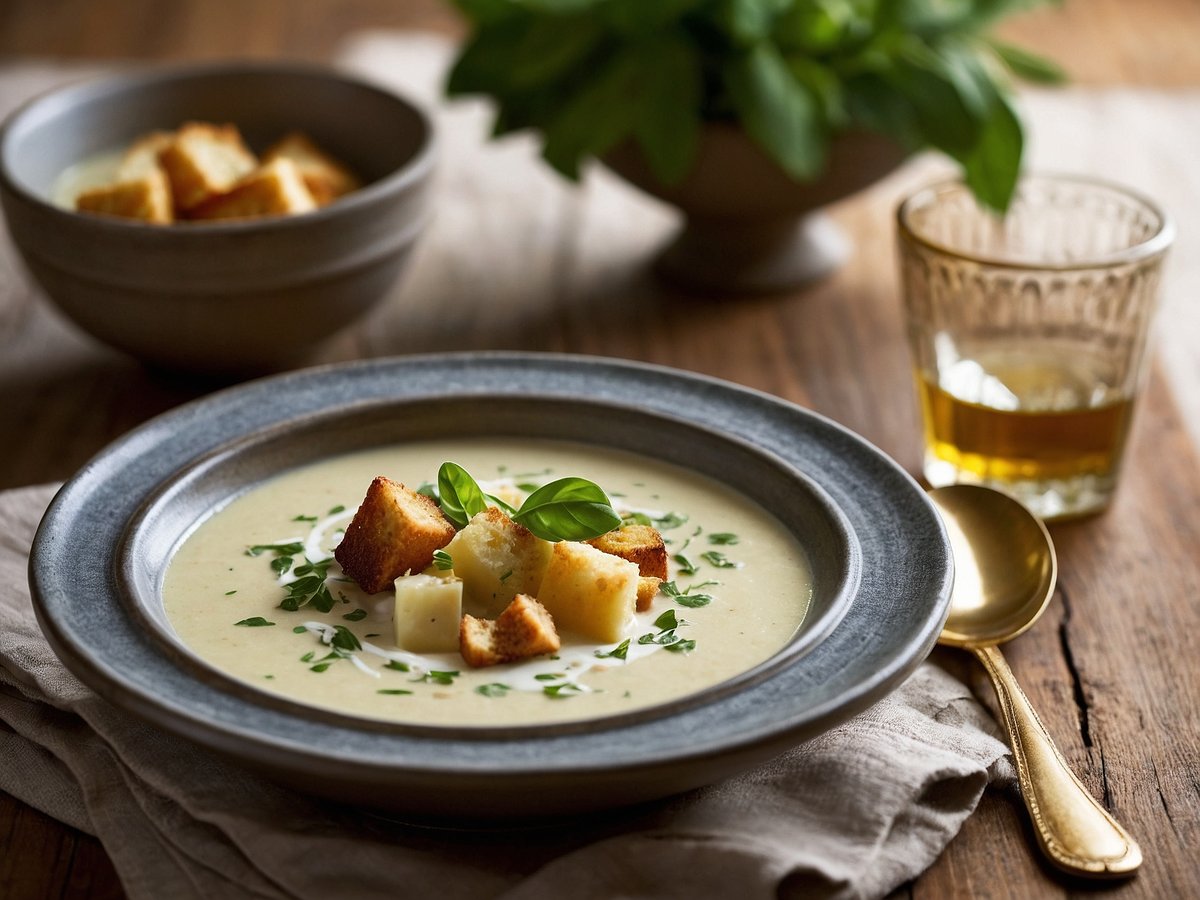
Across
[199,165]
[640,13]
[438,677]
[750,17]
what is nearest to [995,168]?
[750,17]

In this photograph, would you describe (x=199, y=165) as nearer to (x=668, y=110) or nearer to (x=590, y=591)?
(x=668, y=110)

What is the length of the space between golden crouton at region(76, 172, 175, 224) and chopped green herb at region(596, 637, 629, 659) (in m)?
1.15

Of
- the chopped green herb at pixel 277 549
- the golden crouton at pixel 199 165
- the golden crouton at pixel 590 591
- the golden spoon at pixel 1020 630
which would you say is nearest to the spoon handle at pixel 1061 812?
the golden spoon at pixel 1020 630

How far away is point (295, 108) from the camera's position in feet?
9.05

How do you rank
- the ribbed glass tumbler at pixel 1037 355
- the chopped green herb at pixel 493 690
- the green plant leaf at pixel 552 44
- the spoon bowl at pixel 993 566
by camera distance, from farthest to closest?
the green plant leaf at pixel 552 44 → the ribbed glass tumbler at pixel 1037 355 → the spoon bowl at pixel 993 566 → the chopped green herb at pixel 493 690

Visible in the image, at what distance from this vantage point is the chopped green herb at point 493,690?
4.52 feet

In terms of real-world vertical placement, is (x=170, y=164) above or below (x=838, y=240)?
above

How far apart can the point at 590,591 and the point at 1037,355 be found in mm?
963

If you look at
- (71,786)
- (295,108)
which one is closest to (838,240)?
(295,108)

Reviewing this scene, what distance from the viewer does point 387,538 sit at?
1.52 meters

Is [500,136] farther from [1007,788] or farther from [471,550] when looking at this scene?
[1007,788]

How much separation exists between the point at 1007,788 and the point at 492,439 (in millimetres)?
757

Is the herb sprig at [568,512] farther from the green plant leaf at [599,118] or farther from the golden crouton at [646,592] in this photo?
the green plant leaf at [599,118]

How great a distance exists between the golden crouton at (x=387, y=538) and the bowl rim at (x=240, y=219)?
0.76 meters
